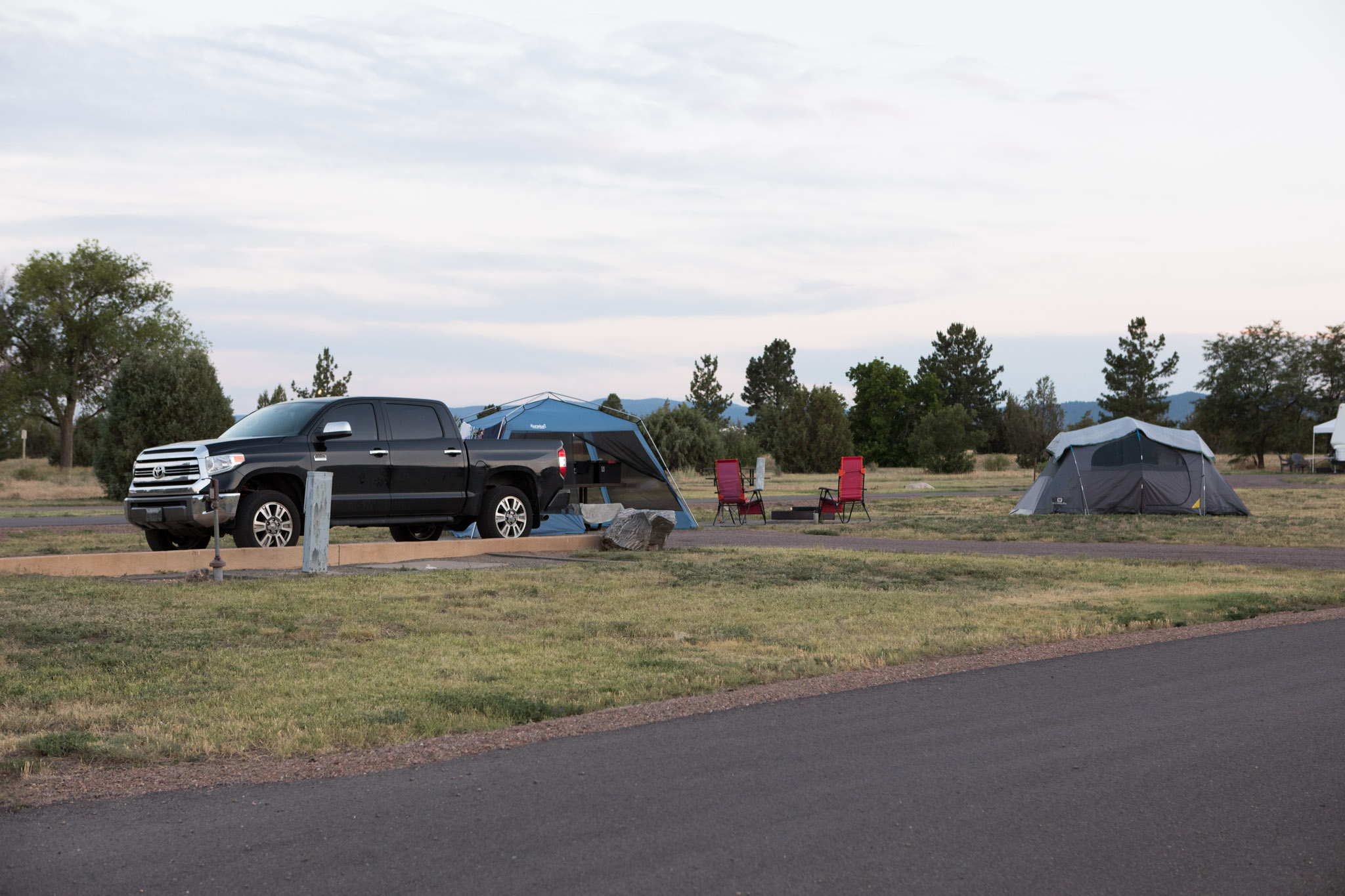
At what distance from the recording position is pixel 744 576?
13.1 metres

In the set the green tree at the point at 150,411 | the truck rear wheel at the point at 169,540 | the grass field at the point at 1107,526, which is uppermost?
the green tree at the point at 150,411

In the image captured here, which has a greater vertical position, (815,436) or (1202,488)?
(815,436)

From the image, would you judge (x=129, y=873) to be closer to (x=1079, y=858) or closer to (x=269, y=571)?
(x=1079, y=858)

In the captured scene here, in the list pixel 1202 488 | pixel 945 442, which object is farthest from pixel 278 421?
pixel 945 442

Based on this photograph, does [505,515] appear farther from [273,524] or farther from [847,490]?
[847,490]

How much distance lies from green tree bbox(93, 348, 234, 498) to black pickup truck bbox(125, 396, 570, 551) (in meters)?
21.2

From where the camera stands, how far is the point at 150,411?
33875 millimetres

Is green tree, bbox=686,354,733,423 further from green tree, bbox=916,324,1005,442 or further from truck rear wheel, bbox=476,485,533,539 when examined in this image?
truck rear wheel, bbox=476,485,533,539

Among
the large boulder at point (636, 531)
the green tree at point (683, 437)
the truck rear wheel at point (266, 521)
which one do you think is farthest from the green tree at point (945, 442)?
the truck rear wheel at point (266, 521)

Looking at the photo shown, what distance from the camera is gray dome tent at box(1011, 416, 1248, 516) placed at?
25.0 meters

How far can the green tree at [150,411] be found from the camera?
111 feet

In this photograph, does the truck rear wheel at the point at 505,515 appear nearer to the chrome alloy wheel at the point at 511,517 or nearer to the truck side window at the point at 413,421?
the chrome alloy wheel at the point at 511,517

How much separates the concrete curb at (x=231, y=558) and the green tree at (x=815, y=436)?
52.7 meters

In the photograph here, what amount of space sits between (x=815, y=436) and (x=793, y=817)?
62.9 meters
